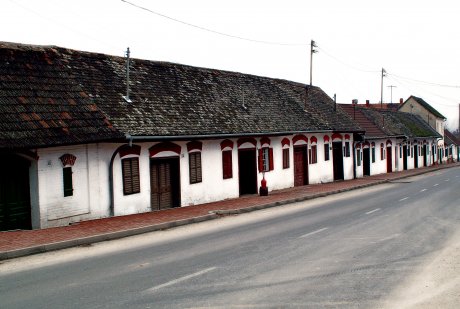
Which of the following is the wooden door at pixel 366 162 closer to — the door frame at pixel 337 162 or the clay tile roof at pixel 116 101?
the door frame at pixel 337 162

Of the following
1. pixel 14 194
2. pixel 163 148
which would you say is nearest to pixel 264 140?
pixel 163 148

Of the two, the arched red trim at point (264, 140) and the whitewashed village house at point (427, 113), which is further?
the whitewashed village house at point (427, 113)

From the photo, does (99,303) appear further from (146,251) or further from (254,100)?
(254,100)

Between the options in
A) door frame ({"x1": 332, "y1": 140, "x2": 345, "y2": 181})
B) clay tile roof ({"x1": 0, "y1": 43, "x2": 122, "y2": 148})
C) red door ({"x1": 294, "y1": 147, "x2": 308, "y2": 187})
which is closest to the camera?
clay tile roof ({"x1": 0, "y1": 43, "x2": 122, "y2": 148})

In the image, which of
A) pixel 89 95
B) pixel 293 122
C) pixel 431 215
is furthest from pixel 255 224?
pixel 293 122

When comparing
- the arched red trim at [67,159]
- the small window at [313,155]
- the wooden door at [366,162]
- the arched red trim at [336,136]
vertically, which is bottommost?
the wooden door at [366,162]

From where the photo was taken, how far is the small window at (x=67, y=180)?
16.0 m

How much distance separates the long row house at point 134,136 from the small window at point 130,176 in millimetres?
36

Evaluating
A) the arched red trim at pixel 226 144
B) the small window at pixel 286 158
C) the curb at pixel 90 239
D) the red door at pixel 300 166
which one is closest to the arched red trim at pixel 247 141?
the arched red trim at pixel 226 144

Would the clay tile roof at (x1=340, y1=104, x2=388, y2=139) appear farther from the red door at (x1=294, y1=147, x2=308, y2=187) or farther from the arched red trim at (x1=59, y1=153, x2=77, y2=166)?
the arched red trim at (x1=59, y1=153, x2=77, y2=166)

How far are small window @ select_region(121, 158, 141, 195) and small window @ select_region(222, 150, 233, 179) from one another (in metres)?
5.71

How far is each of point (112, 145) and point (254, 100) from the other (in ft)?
41.3

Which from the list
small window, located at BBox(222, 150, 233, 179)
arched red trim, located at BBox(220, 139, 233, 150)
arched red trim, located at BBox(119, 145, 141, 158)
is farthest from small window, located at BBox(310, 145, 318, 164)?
arched red trim, located at BBox(119, 145, 141, 158)

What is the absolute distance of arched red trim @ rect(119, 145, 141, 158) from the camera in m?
18.0
